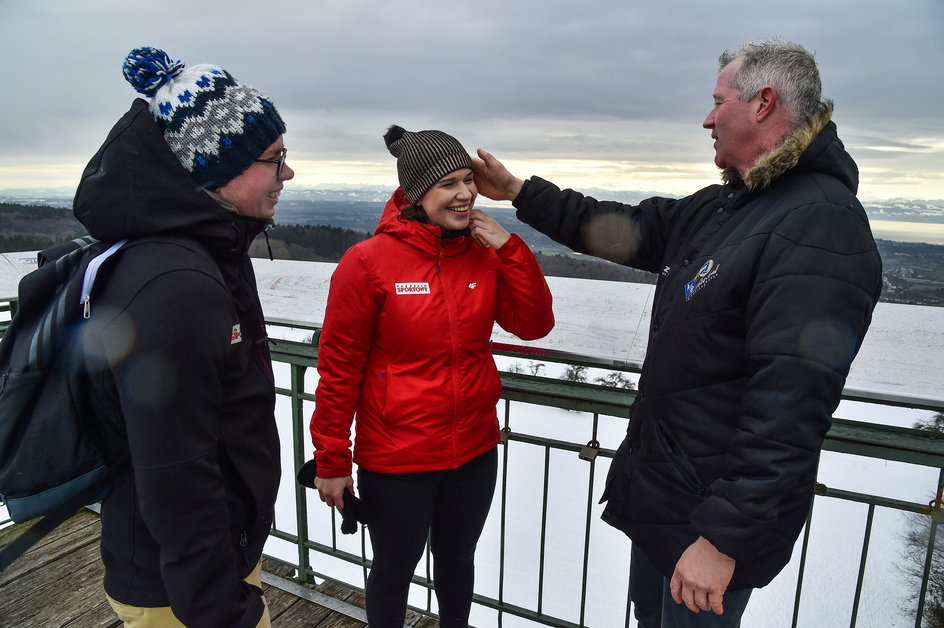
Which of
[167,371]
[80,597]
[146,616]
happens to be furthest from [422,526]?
[80,597]

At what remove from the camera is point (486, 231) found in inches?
77.2

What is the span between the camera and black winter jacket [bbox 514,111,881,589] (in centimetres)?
119

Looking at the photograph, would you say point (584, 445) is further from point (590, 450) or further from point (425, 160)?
point (425, 160)

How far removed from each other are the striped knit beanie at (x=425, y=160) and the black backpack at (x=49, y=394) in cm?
93

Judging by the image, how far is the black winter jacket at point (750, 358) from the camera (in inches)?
46.8

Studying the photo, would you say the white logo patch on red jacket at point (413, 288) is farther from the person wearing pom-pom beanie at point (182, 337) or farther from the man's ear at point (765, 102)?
the man's ear at point (765, 102)

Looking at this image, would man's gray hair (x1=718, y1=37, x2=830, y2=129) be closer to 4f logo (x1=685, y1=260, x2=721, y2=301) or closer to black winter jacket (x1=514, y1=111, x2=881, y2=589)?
black winter jacket (x1=514, y1=111, x2=881, y2=589)

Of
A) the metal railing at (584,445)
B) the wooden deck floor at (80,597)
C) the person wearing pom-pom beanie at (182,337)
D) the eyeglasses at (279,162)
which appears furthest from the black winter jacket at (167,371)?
the wooden deck floor at (80,597)

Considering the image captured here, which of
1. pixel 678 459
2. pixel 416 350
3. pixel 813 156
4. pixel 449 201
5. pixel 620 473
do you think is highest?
pixel 813 156

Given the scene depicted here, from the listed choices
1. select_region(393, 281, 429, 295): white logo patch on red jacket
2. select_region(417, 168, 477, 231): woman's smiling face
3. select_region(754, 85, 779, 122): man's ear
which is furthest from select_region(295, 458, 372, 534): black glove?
select_region(754, 85, 779, 122): man's ear

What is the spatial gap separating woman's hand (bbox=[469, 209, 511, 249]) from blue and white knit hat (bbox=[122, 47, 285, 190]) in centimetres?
85

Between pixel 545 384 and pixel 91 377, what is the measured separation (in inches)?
59.7

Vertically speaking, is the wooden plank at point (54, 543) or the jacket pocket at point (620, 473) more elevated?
the jacket pocket at point (620, 473)

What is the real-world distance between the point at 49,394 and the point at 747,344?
1.40 m
